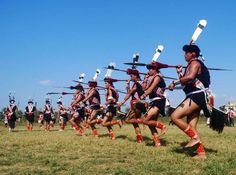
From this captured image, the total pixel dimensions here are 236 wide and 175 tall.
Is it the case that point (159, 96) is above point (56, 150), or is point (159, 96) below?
above

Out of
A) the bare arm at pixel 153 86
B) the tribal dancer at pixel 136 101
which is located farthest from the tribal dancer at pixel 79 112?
the bare arm at pixel 153 86

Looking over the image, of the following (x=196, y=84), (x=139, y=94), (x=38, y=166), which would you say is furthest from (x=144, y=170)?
(x=139, y=94)

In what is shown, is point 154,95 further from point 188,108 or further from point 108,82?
point 108,82

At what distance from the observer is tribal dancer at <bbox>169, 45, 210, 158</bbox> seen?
912 centimetres

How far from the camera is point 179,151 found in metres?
10.3

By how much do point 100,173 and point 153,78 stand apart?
16.5 feet

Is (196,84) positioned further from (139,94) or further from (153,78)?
(139,94)

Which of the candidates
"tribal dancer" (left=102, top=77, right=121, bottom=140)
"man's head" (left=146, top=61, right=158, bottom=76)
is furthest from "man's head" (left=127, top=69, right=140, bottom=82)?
"tribal dancer" (left=102, top=77, right=121, bottom=140)

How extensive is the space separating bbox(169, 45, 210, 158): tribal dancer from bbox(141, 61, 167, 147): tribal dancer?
7.43 feet

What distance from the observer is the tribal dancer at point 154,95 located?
461 inches

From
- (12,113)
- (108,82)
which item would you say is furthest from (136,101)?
(12,113)

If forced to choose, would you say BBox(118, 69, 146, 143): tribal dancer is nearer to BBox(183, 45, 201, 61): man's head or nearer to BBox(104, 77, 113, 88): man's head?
BBox(104, 77, 113, 88): man's head

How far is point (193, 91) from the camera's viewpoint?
30.5 feet

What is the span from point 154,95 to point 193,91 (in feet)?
8.85
